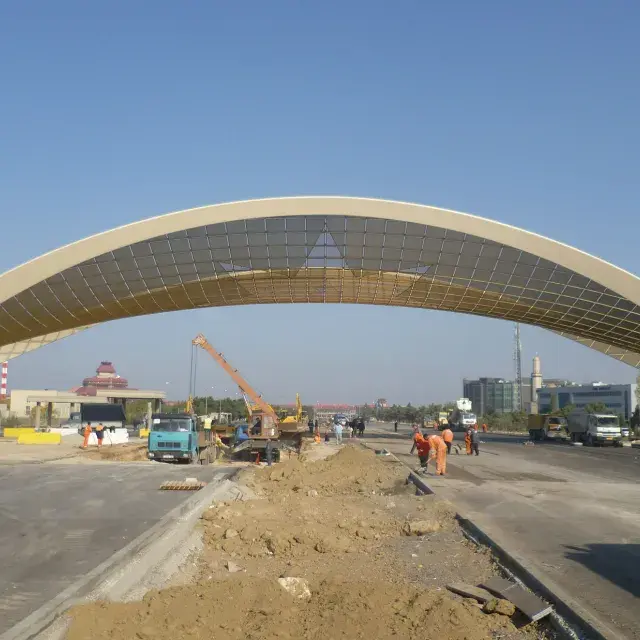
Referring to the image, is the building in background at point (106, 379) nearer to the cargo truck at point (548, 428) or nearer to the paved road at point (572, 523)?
the cargo truck at point (548, 428)

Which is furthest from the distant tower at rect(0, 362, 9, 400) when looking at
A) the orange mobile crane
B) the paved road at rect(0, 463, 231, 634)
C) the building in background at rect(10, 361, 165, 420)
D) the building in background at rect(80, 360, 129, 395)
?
the paved road at rect(0, 463, 231, 634)

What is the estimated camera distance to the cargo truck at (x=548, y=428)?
58.4m

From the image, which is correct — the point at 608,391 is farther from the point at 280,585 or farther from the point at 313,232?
the point at 280,585

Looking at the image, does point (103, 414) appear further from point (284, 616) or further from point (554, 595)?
point (554, 595)

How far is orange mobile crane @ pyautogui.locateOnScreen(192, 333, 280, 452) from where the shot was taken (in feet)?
119

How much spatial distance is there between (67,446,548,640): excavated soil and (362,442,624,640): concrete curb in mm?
236

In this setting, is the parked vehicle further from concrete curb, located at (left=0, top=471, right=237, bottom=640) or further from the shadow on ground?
the shadow on ground

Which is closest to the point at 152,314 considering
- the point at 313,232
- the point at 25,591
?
the point at 313,232

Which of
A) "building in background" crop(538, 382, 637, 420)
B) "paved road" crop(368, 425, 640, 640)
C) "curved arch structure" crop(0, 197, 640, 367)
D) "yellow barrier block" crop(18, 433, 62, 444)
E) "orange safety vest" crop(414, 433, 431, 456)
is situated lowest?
"yellow barrier block" crop(18, 433, 62, 444)

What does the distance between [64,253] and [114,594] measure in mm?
31551

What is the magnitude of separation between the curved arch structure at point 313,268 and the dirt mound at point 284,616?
94.4 ft

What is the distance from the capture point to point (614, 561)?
9.27 meters

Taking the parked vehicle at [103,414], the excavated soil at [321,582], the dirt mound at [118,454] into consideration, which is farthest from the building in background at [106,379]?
the excavated soil at [321,582]

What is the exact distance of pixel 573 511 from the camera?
14219mm
